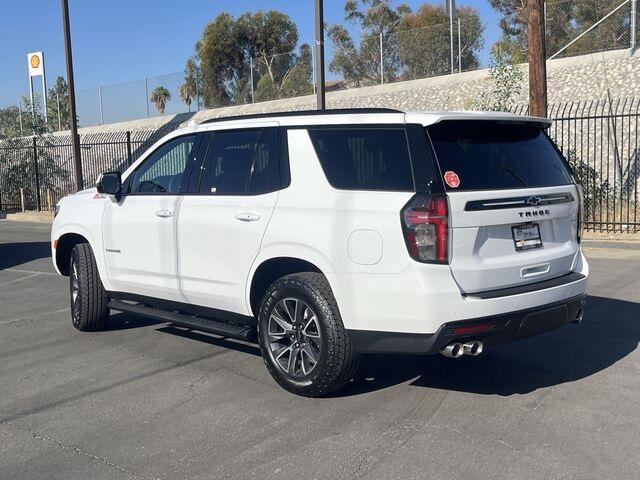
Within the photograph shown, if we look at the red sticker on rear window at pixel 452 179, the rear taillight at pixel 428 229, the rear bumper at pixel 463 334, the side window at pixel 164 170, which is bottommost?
the rear bumper at pixel 463 334

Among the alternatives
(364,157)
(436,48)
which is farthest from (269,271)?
(436,48)

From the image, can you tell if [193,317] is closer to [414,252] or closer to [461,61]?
[414,252]

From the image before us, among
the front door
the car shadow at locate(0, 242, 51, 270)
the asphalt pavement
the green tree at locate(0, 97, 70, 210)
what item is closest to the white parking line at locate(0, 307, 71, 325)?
the asphalt pavement

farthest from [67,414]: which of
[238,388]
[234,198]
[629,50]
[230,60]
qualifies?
[230,60]

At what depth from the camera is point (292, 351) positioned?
16.7 feet

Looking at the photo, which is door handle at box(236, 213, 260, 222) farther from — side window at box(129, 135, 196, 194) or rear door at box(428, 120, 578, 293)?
rear door at box(428, 120, 578, 293)

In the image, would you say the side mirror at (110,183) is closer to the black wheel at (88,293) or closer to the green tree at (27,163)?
the black wheel at (88,293)

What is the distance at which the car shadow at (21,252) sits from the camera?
12.7 meters

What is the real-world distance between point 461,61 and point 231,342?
2115 cm

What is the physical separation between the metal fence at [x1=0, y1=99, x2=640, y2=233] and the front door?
9495 mm

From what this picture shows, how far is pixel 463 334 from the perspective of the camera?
4.40m

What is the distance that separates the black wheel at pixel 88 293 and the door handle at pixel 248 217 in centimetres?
224

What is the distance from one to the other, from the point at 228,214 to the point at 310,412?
5.36 feet

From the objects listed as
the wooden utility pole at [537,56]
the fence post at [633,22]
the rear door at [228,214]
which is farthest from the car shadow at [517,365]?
the fence post at [633,22]
